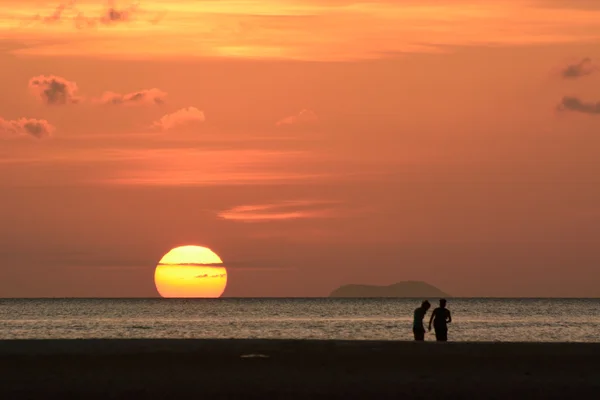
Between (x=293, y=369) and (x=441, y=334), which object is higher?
(x=441, y=334)

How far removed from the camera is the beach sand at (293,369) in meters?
24.1

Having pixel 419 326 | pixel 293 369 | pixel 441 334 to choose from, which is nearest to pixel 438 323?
pixel 441 334

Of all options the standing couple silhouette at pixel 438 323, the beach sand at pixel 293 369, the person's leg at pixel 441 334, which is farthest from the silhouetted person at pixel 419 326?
the beach sand at pixel 293 369

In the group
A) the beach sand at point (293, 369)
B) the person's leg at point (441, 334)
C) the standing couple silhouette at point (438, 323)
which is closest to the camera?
the beach sand at point (293, 369)

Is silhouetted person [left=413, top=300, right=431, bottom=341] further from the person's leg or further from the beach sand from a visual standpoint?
the beach sand

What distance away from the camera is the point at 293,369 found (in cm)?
2970

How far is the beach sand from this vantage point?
24141 millimetres

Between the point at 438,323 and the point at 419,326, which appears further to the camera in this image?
the point at 419,326

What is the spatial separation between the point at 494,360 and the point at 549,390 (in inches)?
327

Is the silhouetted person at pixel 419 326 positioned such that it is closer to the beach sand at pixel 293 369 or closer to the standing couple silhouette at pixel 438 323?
the standing couple silhouette at pixel 438 323

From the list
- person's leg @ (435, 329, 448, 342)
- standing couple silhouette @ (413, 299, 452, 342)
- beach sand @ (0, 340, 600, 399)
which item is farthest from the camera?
person's leg @ (435, 329, 448, 342)

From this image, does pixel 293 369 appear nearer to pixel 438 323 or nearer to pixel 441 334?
pixel 438 323

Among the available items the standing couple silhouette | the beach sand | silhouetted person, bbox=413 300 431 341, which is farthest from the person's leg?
the beach sand

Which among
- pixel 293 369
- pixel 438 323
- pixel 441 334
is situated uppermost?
pixel 438 323
